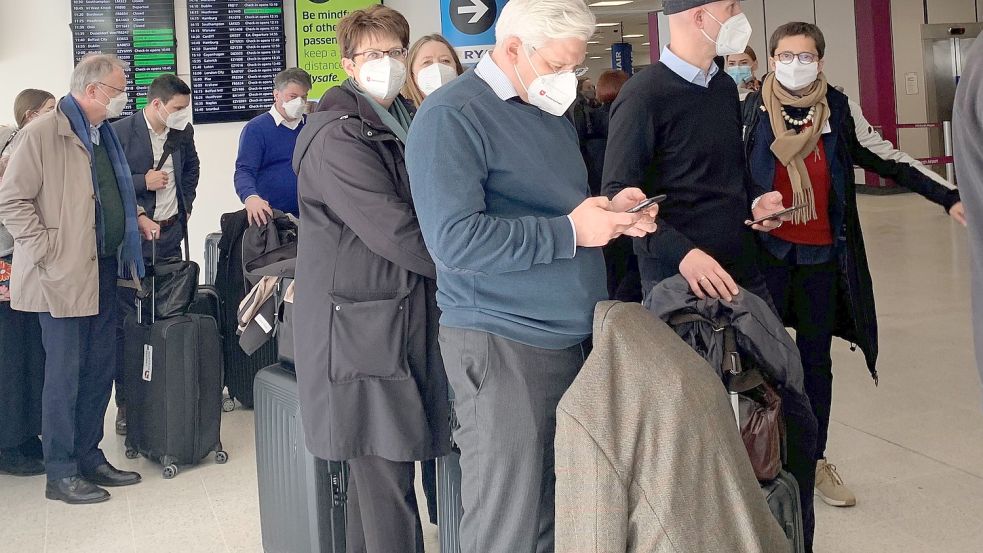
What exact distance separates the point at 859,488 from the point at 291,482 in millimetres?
1917

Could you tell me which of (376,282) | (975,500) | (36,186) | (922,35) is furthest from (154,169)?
(922,35)

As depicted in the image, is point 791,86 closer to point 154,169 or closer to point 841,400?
point 841,400

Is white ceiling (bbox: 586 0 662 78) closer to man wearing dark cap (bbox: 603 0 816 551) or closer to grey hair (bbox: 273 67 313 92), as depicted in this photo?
grey hair (bbox: 273 67 313 92)

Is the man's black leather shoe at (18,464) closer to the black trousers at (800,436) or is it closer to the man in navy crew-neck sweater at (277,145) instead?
the man in navy crew-neck sweater at (277,145)

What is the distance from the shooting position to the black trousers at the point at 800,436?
2328 millimetres

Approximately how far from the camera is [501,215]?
6.31ft

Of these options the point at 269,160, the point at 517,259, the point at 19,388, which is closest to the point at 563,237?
the point at 517,259

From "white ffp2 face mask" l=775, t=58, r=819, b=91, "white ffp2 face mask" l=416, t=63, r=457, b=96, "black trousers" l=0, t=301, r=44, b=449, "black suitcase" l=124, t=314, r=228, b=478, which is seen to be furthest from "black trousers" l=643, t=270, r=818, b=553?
"black trousers" l=0, t=301, r=44, b=449

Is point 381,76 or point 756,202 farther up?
point 381,76

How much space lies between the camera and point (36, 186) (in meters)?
3.54

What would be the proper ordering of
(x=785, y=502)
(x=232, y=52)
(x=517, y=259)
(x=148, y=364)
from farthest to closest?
(x=232, y=52), (x=148, y=364), (x=785, y=502), (x=517, y=259)

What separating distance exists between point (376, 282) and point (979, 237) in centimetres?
125

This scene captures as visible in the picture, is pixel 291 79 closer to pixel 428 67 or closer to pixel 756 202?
pixel 428 67

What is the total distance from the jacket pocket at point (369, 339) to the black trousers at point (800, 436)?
0.72 meters
